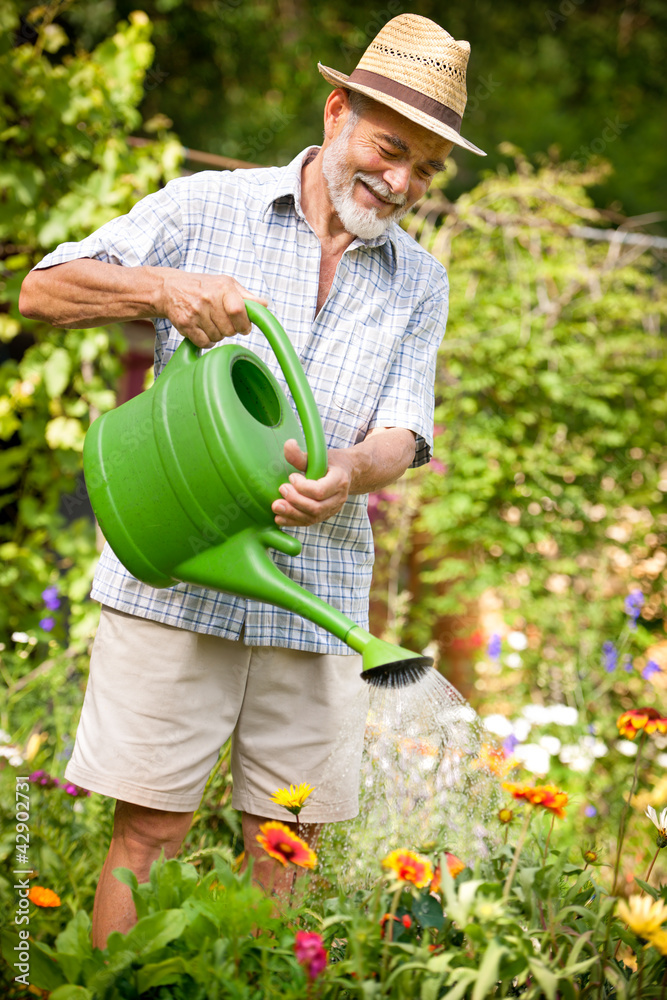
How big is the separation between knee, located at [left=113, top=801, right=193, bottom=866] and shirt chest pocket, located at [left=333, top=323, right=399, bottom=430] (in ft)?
2.32

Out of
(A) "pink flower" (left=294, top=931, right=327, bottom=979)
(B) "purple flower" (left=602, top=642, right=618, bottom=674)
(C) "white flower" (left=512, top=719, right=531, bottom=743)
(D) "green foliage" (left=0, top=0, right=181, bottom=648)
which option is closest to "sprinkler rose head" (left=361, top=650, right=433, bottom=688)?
(A) "pink flower" (left=294, top=931, right=327, bottom=979)

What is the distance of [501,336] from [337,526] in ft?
6.86

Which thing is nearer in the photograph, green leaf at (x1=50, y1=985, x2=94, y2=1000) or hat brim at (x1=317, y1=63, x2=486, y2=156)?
green leaf at (x1=50, y1=985, x2=94, y2=1000)

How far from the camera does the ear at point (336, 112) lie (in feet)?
4.65

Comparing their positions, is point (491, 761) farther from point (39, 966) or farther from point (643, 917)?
point (39, 966)

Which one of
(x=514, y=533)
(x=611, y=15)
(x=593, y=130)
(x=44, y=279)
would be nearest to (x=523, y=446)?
(x=514, y=533)

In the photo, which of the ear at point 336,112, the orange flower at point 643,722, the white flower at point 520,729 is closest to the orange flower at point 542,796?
the orange flower at point 643,722

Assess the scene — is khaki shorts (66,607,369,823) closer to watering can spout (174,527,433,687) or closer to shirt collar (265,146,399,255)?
watering can spout (174,527,433,687)

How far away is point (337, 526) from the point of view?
146 cm

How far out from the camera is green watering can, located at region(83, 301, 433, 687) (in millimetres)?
1102

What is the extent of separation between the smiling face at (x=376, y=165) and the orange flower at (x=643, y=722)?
84 cm

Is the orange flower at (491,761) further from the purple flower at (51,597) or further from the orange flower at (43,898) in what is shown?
the purple flower at (51,597)

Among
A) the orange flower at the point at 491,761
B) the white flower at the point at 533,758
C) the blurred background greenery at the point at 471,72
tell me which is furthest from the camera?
the blurred background greenery at the point at 471,72

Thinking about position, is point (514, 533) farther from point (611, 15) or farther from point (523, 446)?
point (611, 15)
